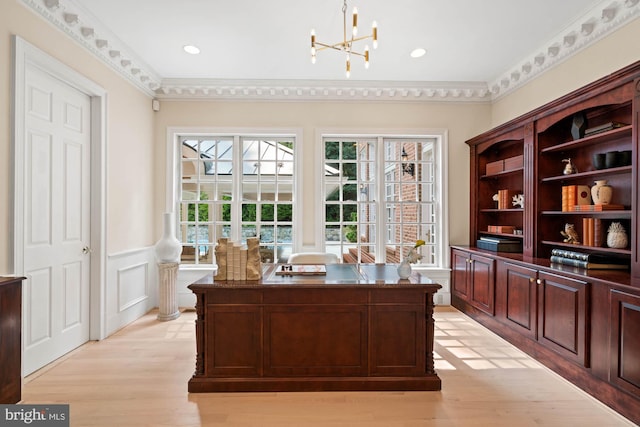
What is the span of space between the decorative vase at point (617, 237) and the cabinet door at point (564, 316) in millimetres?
503

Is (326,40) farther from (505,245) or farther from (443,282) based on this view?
(443,282)

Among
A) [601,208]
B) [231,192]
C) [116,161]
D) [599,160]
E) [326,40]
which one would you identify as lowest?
[601,208]

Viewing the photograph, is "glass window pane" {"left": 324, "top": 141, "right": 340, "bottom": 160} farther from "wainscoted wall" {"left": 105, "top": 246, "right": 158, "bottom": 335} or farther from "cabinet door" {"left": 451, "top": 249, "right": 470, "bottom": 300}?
"wainscoted wall" {"left": 105, "top": 246, "right": 158, "bottom": 335}

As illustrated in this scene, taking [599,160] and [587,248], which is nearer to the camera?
[599,160]

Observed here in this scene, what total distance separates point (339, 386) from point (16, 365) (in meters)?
2.24

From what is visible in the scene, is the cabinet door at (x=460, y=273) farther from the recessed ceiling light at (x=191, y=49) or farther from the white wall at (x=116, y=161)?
the white wall at (x=116, y=161)

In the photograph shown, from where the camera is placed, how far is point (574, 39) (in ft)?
10.5

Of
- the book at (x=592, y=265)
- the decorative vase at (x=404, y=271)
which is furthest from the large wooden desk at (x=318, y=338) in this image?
the book at (x=592, y=265)

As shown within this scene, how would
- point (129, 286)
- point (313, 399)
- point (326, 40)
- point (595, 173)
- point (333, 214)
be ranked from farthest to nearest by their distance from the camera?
point (333, 214) < point (129, 286) < point (326, 40) < point (595, 173) < point (313, 399)

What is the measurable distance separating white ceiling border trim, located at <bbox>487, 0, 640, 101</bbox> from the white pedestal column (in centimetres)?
487

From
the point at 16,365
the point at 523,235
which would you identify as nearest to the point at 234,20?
the point at 16,365

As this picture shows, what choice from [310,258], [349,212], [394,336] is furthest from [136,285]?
[394,336]

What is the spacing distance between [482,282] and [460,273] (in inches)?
21.0

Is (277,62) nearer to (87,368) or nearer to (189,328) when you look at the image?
(189,328)
